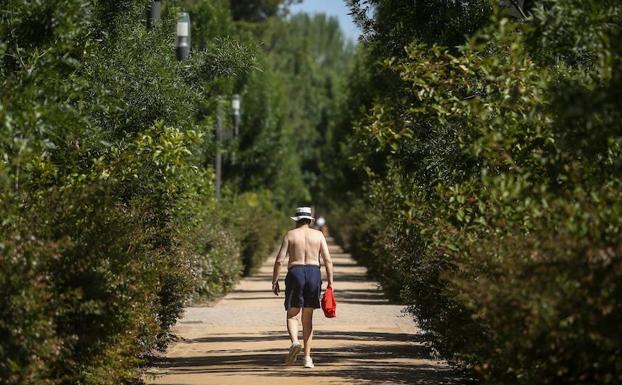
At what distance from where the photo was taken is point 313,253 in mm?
14914

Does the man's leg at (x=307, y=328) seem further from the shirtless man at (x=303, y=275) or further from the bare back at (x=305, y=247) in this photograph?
the bare back at (x=305, y=247)

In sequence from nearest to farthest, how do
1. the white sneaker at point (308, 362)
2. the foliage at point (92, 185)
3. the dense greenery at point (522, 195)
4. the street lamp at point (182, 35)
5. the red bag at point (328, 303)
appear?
the dense greenery at point (522, 195), the foliage at point (92, 185), the white sneaker at point (308, 362), the red bag at point (328, 303), the street lamp at point (182, 35)

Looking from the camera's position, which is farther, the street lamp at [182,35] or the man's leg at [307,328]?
the street lamp at [182,35]

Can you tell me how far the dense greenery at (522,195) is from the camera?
336 inches

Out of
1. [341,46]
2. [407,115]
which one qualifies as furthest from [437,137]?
[341,46]

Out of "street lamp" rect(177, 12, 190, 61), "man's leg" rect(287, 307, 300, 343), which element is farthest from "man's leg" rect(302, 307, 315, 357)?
"street lamp" rect(177, 12, 190, 61)

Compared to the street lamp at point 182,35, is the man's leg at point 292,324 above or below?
below

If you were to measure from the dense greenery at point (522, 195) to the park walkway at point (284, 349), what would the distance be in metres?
0.67

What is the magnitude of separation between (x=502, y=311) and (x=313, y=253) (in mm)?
6012

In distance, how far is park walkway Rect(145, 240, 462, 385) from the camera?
13546mm

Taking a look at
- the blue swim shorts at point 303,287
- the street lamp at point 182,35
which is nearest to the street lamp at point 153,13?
the street lamp at point 182,35

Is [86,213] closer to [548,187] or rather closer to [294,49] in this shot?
[548,187]

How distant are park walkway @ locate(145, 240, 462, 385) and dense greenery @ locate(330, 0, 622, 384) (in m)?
0.67

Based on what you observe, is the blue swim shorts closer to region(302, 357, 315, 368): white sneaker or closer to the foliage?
region(302, 357, 315, 368): white sneaker
